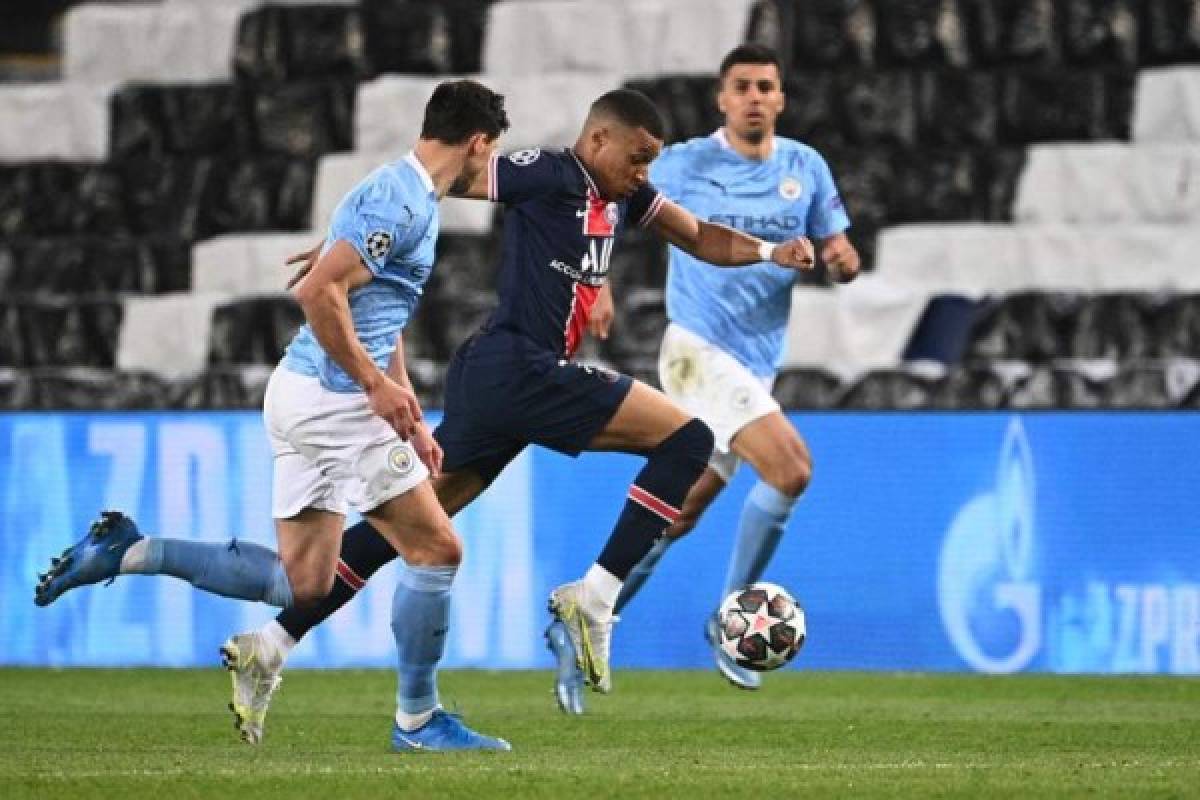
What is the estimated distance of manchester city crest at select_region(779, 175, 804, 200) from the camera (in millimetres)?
9930

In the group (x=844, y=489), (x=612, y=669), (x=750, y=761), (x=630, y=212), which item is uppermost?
(x=630, y=212)

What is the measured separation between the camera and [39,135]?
15.2 meters

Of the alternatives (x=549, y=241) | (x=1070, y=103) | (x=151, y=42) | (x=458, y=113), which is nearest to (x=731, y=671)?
(x=549, y=241)

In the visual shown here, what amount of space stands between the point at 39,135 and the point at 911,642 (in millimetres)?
6733

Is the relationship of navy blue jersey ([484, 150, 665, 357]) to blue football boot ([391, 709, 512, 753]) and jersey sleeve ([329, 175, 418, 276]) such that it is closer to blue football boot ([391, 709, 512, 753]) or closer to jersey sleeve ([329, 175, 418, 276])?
jersey sleeve ([329, 175, 418, 276])

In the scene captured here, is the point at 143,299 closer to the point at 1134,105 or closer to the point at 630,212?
the point at 1134,105

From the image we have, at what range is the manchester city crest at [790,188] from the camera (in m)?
9.93

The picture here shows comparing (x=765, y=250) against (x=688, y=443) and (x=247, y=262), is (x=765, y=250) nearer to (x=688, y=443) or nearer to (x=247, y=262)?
(x=688, y=443)

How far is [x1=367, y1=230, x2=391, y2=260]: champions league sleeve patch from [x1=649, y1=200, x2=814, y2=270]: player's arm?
5.02ft

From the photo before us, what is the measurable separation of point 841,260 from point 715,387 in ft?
2.52

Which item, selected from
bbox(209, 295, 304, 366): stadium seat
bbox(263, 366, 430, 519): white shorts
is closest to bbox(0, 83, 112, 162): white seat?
bbox(209, 295, 304, 366): stadium seat

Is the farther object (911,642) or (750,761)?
(911,642)

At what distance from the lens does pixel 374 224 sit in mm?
6848

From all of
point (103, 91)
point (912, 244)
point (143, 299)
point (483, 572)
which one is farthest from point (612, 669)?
point (103, 91)
